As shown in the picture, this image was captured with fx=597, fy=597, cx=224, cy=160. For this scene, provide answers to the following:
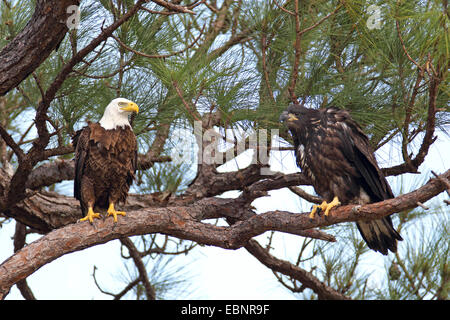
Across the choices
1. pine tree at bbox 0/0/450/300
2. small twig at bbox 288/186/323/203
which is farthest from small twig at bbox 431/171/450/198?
small twig at bbox 288/186/323/203

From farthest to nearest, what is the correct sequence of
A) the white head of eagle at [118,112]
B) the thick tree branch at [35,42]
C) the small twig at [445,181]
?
1. the white head of eagle at [118,112]
2. the thick tree branch at [35,42]
3. the small twig at [445,181]

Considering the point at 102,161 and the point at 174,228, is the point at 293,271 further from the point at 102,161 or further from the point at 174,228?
the point at 102,161

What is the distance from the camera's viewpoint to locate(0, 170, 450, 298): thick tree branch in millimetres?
2482

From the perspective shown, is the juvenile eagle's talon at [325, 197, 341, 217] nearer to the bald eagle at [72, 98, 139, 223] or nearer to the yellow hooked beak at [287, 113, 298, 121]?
the yellow hooked beak at [287, 113, 298, 121]

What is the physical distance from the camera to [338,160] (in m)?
3.03

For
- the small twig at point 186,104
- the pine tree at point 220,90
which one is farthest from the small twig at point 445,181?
the small twig at point 186,104

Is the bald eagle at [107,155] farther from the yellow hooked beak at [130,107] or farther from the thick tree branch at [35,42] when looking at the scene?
the thick tree branch at [35,42]

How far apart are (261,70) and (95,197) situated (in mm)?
1159

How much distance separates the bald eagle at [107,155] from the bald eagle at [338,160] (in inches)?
34.1

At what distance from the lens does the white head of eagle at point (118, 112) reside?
3152mm

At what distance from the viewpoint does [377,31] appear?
2799mm

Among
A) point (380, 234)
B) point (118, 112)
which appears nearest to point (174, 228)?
point (118, 112)

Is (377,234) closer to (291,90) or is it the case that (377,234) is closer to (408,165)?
(408,165)

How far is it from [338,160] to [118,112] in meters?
1.18
